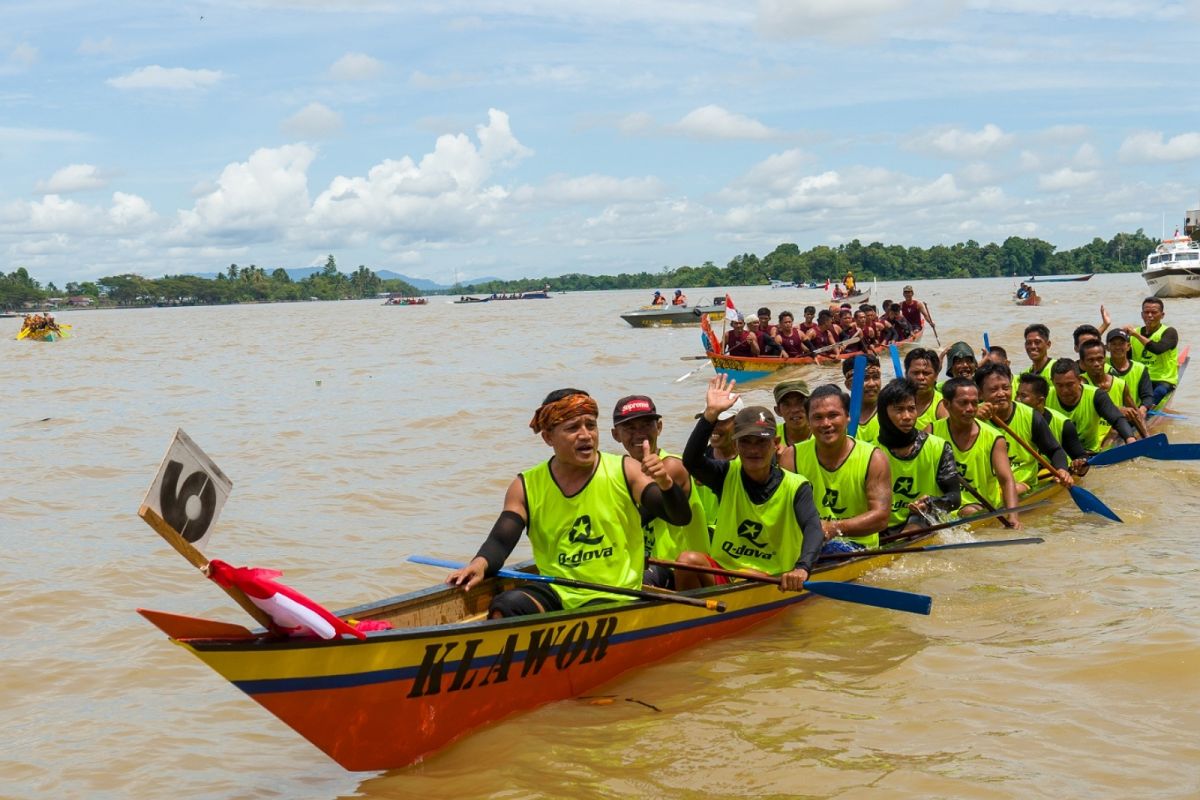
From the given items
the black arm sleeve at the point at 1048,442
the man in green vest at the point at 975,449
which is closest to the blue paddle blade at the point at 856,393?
the man in green vest at the point at 975,449

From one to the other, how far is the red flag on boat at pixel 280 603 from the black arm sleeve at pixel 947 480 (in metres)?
4.81

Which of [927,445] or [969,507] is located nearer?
[927,445]

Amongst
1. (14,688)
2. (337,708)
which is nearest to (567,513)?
(337,708)

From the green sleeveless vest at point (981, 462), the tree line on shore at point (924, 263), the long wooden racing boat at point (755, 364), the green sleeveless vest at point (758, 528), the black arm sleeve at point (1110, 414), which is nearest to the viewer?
the green sleeveless vest at point (758, 528)

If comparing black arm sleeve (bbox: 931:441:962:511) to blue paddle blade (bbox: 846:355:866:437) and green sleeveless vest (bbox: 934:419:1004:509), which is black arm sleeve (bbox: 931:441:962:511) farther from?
blue paddle blade (bbox: 846:355:866:437)

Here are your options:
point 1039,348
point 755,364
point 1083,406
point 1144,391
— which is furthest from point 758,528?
point 755,364

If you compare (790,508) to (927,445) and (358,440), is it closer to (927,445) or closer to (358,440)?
(927,445)

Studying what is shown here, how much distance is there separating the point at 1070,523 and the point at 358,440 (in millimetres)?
10335

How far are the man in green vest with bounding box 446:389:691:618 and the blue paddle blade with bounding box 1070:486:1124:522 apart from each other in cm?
497

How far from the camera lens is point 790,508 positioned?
20.8 feet

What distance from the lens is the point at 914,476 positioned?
7969 mm

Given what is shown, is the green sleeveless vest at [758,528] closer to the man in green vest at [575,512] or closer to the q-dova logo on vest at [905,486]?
the man in green vest at [575,512]

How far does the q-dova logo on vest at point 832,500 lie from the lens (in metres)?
7.21

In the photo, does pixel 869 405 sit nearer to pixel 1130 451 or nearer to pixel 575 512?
pixel 1130 451
